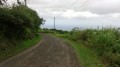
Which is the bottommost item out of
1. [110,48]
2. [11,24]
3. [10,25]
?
[110,48]

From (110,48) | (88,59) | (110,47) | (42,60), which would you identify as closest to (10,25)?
(42,60)

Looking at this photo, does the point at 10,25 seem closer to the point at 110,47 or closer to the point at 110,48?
the point at 110,47

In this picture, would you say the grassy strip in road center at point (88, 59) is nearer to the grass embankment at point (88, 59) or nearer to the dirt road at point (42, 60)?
the grass embankment at point (88, 59)

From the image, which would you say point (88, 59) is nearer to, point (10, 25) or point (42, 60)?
point (42, 60)

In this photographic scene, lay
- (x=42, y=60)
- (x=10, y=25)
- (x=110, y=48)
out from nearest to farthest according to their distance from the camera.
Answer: (x=42, y=60) → (x=110, y=48) → (x=10, y=25)

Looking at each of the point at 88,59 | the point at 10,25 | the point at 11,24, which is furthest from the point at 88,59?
the point at 10,25

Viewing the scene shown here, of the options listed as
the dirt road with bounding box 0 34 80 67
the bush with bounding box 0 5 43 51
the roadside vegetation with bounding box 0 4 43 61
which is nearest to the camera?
the dirt road with bounding box 0 34 80 67

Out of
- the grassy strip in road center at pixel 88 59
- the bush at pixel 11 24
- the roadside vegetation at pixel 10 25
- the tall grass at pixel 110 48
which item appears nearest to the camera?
the grassy strip in road center at pixel 88 59

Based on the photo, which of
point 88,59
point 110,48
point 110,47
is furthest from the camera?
point 110,47

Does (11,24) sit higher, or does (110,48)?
(11,24)

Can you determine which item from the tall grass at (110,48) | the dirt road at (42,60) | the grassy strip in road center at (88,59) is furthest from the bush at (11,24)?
the tall grass at (110,48)

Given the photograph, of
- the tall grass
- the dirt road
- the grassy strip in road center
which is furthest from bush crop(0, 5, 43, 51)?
the tall grass

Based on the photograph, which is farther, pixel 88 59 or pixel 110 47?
pixel 110 47

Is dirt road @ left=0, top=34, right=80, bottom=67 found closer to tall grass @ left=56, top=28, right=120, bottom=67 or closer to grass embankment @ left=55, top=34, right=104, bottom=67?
grass embankment @ left=55, top=34, right=104, bottom=67
